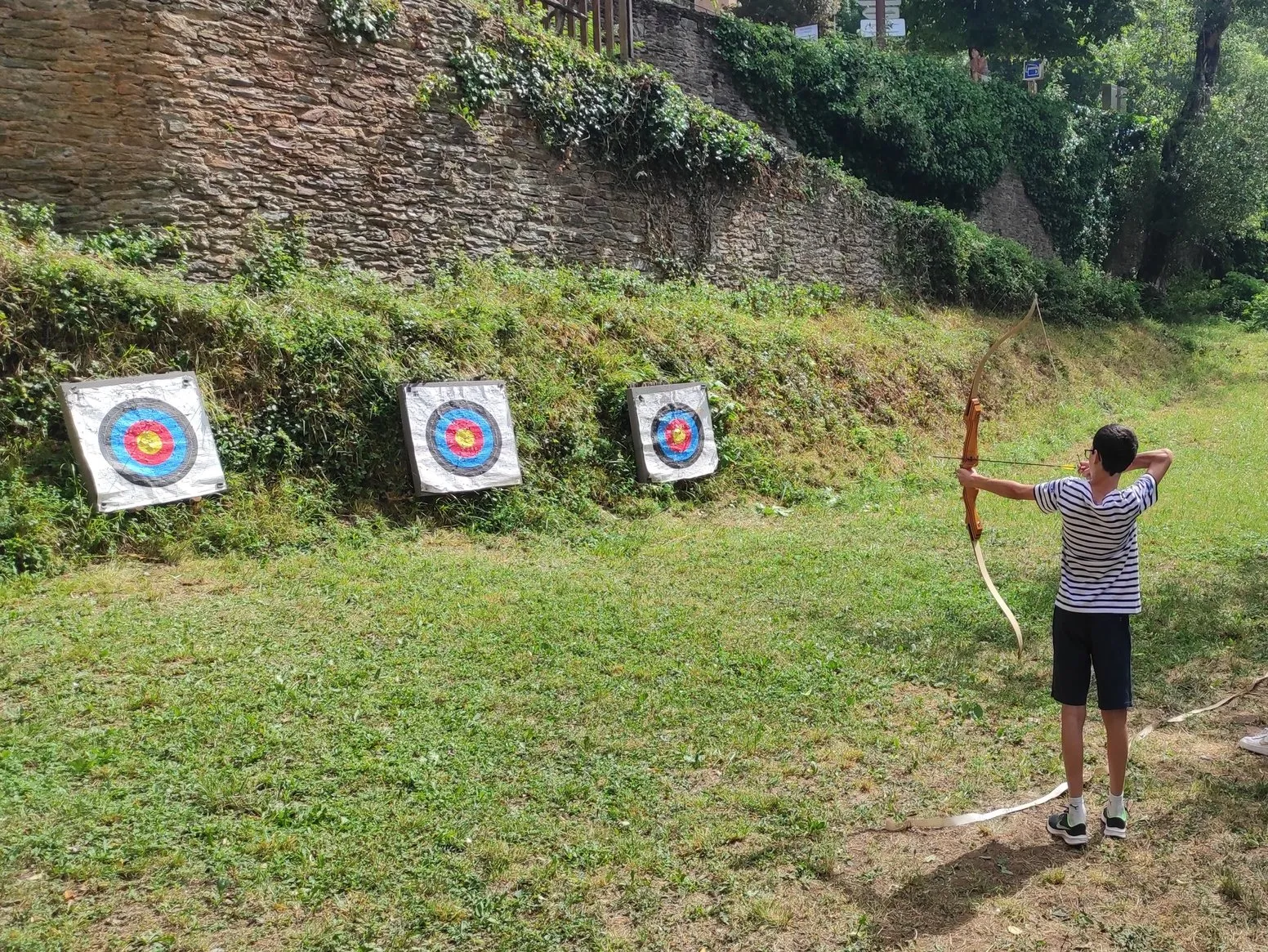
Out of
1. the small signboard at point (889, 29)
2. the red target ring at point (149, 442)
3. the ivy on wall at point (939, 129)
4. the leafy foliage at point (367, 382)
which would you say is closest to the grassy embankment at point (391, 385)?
the leafy foliage at point (367, 382)

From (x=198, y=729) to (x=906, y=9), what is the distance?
28.6m

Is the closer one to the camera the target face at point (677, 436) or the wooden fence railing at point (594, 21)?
the target face at point (677, 436)

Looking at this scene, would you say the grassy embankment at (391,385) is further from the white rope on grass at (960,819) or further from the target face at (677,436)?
the white rope on grass at (960,819)

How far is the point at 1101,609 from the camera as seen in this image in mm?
3609

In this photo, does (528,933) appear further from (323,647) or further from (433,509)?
(433,509)

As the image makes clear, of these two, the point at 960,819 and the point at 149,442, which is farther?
the point at 149,442

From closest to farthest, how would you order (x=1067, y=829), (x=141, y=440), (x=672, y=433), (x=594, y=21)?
(x=1067, y=829) → (x=141, y=440) → (x=672, y=433) → (x=594, y=21)

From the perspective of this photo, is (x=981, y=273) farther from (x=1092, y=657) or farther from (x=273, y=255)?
(x=1092, y=657)

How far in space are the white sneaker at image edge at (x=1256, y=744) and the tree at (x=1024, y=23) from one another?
25.7 m

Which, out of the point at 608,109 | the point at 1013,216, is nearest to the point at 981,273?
the point at 1013,216

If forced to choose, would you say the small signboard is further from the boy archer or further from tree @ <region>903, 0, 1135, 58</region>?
the boy archer

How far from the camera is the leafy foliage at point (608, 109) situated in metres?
11.4

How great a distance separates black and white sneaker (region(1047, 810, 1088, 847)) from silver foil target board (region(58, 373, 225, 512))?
6.11 m

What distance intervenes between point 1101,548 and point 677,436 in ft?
20.8
